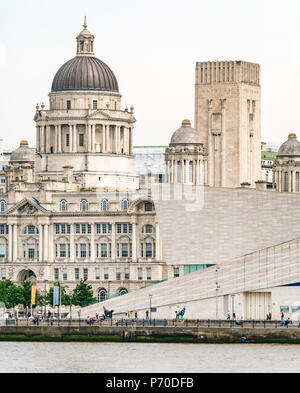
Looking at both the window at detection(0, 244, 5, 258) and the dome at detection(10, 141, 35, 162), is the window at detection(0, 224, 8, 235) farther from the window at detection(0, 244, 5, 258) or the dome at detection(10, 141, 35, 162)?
the dome at detection(10, 141, 35, 162)

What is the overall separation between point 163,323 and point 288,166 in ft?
218

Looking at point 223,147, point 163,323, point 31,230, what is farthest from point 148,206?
point 163,323

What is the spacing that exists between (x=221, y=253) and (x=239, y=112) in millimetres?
50148

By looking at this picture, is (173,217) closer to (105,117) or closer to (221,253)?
(221,253)

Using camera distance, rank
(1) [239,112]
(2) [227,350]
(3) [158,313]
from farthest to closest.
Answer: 1. (1) [239,112]
2. (3) [158,313]
3. (2) [227,350]

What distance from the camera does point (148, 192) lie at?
147m

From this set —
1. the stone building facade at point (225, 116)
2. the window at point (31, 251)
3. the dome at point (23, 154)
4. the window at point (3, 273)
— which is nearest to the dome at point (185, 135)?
the stone building facade at point (225, 116)

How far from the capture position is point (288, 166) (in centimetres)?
17525

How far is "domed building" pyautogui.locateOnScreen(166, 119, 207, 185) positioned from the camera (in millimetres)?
158375

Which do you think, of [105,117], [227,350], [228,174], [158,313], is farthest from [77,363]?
[228,174]

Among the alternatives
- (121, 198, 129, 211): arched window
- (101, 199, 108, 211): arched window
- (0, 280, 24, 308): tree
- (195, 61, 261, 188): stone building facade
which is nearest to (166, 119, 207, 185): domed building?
(101, 199, 108, 211): arched window

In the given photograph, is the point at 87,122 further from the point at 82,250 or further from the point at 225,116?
the point at 225,116

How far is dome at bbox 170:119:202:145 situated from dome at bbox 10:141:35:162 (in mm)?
14217

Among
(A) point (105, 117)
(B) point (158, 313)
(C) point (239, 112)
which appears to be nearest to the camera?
(B) point (158, 313)
